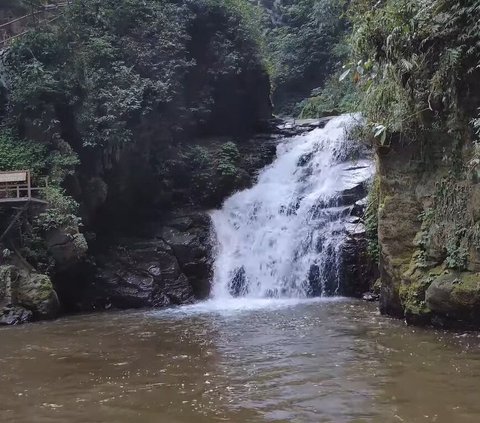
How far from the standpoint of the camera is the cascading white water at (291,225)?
13.6m

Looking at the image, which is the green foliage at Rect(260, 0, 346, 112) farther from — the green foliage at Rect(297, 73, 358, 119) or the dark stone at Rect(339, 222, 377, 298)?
the dark stone at Rect(339, 222, 377, 298)

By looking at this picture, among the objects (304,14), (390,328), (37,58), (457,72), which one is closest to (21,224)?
(37,58)

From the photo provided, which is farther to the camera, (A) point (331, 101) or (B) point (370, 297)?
(A) point (331, 101)

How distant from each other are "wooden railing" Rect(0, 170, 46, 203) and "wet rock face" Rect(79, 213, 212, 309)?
284 cm

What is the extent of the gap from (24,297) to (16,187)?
253 centimetres

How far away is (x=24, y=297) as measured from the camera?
12.2m

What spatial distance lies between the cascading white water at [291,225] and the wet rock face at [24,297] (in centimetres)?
418

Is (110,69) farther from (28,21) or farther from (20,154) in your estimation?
(28,21)

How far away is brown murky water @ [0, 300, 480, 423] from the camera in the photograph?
17.3ft

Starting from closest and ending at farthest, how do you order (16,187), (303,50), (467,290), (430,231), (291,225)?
(467,290) → (430,231) → (16,187) → (291,225) → (303,50)

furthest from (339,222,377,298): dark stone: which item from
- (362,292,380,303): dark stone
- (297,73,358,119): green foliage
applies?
(297,73,358,119): green foliage

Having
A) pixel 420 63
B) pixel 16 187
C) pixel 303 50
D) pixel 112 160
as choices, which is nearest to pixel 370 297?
pixel 420 63

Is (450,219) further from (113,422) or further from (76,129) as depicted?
(76,129)

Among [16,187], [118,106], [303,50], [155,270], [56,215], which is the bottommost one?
[155,270]
